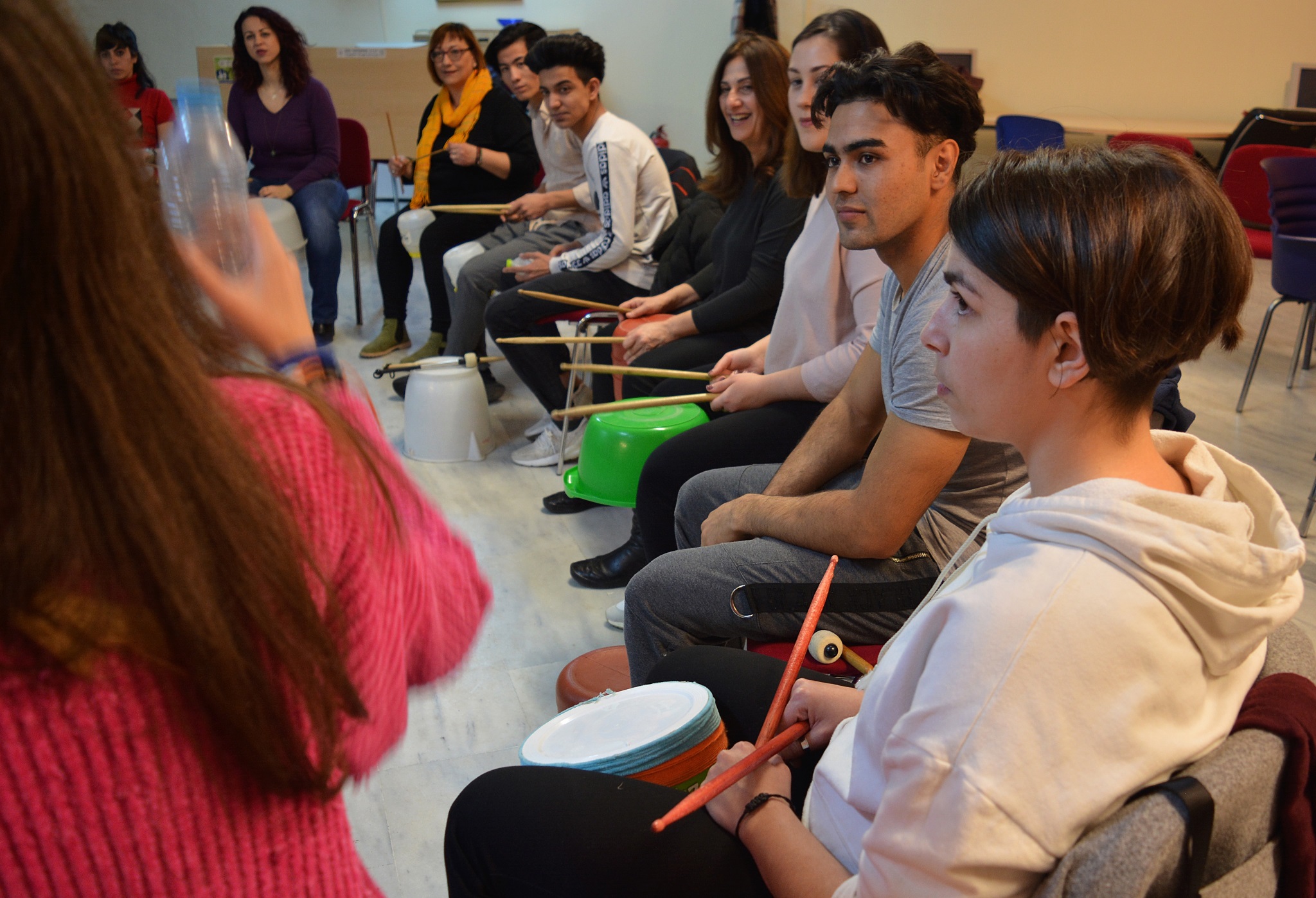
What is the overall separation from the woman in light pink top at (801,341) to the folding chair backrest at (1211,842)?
1.30 m

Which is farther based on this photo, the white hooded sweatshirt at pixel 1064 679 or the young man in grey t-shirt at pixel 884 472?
the young man in grey t-shirt at pixel 884 472

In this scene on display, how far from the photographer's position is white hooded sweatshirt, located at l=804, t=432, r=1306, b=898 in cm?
68

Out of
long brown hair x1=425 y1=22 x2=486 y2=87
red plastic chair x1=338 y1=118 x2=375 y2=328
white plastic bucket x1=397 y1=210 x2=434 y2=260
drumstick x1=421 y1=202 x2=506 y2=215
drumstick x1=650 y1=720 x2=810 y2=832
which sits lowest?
drumstick x1=650 y1=720 x2=810 y2=832

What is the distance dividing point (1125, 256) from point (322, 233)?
438cm

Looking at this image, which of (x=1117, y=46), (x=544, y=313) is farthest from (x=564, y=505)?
(x=1117, y=46)

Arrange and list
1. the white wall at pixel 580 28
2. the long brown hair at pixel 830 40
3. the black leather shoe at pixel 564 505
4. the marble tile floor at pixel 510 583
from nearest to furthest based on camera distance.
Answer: the marble tile floor at pixel 510 583 < the long brown hair at pixel 830 40 < the black leather shoe at pixel 564 505 < the white wall at pixel 580 28

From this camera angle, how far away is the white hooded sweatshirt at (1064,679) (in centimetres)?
68

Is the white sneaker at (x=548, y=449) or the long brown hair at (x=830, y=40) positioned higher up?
the long brown hair at (x=830, y=40)

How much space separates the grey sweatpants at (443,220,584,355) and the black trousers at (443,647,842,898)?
303cm

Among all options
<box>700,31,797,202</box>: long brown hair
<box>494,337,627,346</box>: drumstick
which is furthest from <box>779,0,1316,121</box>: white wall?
<box>494,337,627,346</box>: drumstick

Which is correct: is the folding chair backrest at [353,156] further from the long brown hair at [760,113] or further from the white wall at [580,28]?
the long brown hair at [760,113]

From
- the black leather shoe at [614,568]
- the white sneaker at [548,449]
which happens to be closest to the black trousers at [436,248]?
the white sneaker at [548,449]

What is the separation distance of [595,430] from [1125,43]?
5323 millimetres

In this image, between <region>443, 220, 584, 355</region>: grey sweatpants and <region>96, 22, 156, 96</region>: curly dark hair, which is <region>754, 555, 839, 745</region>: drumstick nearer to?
<region>443, 220, 584, 355</region>: grey sweatpants
